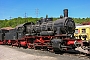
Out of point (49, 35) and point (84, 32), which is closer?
point (49, 35)

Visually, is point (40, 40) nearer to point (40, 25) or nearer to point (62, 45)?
point (40, 25)

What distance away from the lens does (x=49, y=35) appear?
18.9 meters

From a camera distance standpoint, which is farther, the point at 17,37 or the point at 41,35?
the point at 17,37

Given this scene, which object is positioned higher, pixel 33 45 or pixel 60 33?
pixel 60 33

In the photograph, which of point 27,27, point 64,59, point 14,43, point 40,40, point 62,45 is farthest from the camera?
point 14,43

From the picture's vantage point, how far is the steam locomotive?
55.3ft

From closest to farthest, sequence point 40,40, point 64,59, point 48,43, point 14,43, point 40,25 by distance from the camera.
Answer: point 64,59, point 48,43, point 40,40, point 40,25, point 14,43

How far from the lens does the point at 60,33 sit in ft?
58.4

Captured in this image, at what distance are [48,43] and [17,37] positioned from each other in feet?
26.7

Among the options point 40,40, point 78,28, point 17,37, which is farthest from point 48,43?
point 78,28

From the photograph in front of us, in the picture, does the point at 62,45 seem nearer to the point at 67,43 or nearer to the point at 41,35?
the point at 67,43

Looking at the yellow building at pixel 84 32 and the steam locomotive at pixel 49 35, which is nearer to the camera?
the steam locomotive at pixel 49 35

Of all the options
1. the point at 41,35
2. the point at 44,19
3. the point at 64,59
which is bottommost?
the point at 64,59

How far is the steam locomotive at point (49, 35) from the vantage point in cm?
1685
